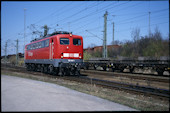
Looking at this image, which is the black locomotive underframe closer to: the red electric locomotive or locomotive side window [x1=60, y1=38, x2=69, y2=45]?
the red electric locomotive

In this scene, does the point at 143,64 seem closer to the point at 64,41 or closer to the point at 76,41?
the point at 76,41

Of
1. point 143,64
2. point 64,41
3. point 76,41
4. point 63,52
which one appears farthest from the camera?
point 143,64

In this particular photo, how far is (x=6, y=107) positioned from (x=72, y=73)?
1242cm

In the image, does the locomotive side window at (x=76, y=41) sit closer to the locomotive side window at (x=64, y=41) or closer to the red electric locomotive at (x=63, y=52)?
the red electric locomotive at (x=63, y=52)

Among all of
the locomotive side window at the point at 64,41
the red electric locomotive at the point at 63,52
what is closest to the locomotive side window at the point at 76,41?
the red electric locomotive at the point at 63,52

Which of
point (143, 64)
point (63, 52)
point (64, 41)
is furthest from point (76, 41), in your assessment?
point (143, 64)

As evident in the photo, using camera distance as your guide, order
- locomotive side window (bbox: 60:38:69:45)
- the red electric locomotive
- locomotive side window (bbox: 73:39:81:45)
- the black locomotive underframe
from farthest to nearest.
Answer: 1. the black locomotive underframe
2. locomotive side window (bbox: 73:39:81:45)
3. locomotive side window (bbox: 60:38:69:45)
4. the red electric locomotive

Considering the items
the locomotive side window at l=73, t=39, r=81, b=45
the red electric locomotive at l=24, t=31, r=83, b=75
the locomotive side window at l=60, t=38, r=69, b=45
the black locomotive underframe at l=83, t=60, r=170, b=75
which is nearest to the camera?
the red electric locomotive at l=24, t=31, r=83, b=75

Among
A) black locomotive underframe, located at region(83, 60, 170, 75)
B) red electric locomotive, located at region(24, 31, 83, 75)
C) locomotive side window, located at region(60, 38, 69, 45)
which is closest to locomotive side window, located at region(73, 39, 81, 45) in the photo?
red electric locomotive, located at region(24, 31, 83, 75)

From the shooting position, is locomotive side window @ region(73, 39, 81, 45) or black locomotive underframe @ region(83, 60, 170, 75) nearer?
locomotive side window @ region(73, 39, 81, 45)

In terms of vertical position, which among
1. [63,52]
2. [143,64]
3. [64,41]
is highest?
[64,41]

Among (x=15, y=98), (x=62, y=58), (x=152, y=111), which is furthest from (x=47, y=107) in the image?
(x=62, y=58)

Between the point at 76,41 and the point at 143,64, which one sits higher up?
the point at 76,41

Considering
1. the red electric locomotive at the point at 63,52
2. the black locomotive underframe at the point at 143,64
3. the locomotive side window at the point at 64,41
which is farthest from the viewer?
the black locomotive underframe at the point at 143,64
